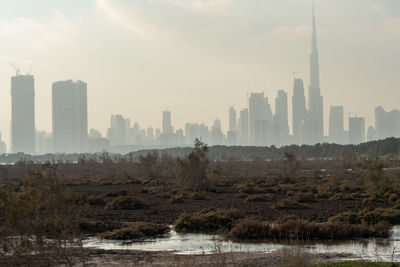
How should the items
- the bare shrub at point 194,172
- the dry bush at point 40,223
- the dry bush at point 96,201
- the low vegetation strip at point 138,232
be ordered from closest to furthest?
the dry bush at point 40,223
the low vegetation strip at point 138,232
the dry bush at point 96,201
the bare shrub at point 194,172

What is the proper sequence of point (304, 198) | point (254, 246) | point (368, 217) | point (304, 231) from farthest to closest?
point (304, 198) < point (368, 217) < point (304, 231) < point (254, 246)

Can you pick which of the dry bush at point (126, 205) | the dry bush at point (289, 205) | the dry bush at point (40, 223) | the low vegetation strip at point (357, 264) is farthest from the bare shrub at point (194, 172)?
the dry bush at point (40, 223)

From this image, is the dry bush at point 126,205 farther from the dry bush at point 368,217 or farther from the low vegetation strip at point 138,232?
the dry bush at point 368,217

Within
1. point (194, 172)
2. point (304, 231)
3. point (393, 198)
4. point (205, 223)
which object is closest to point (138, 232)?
→ point (205, 223)

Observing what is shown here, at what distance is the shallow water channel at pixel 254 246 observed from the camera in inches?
788

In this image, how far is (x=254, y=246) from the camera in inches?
867

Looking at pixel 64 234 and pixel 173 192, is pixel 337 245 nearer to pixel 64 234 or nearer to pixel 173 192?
pixel 64 234

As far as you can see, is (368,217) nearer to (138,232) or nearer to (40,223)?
(138,232)

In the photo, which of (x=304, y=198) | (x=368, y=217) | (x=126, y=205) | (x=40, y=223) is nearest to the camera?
(x=40, y=223)

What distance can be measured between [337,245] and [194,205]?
62.4 feet

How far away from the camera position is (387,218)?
29.1 m

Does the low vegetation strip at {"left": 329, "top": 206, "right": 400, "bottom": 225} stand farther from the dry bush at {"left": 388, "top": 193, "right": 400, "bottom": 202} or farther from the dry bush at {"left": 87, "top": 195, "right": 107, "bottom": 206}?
the dry bush at {"left": 87, "top": 195, "right": 107, "bottom": 206}

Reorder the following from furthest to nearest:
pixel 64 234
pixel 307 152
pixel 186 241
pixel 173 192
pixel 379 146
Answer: pixel 307 152, pixel 379 146, pixel 173 192, pixel 186 241, pixel 64 234

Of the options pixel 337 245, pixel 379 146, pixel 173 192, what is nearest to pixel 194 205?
pixel 173 192
